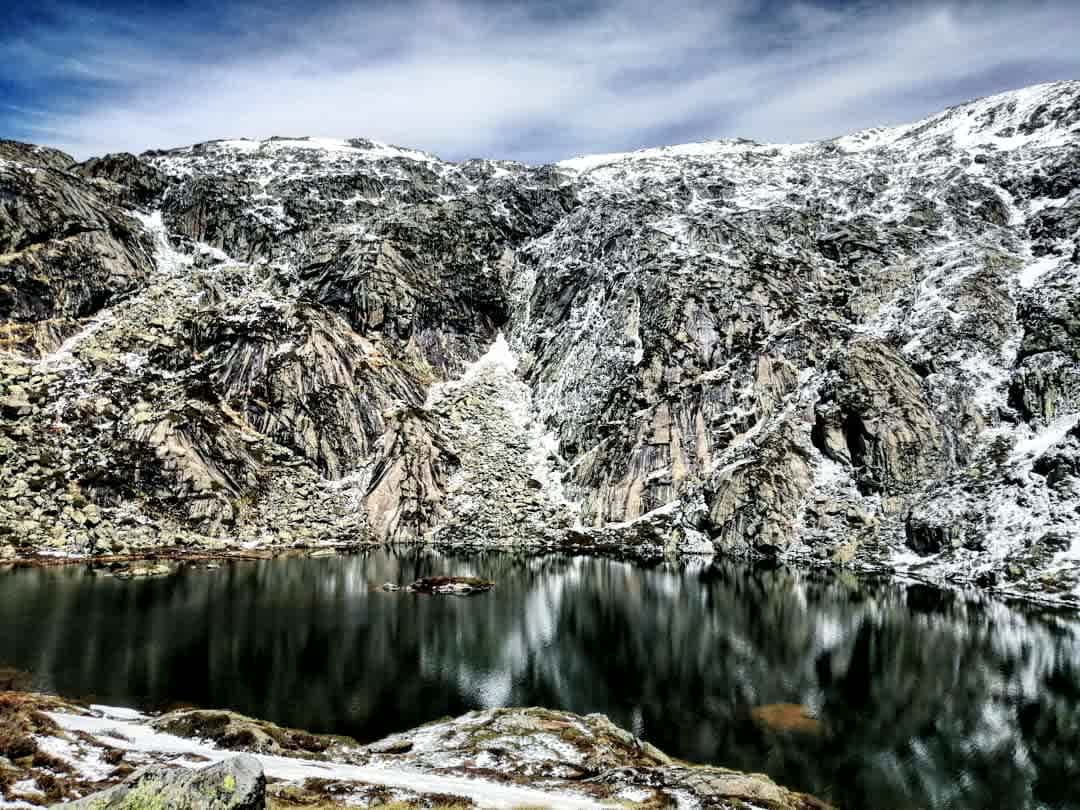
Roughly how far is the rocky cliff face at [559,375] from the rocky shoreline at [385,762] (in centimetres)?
8223

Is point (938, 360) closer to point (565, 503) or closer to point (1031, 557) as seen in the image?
point (1031, 557)

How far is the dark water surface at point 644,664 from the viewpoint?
131 feet

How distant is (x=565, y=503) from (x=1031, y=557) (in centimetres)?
8036

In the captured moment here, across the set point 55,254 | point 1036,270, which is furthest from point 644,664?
point 55,254

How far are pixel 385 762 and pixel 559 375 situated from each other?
14060 cm

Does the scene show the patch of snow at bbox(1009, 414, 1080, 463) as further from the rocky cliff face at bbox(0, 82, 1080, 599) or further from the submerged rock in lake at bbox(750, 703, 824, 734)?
the submerged rock in lake at bbox(750, 703, 824, 734)

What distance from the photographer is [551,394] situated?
16875 centimetres

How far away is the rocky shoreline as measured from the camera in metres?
24.4

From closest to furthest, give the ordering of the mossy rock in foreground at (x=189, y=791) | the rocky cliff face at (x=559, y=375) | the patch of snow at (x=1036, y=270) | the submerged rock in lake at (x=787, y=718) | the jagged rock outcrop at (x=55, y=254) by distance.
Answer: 1. the mossy rock in foreground at (x=189, y=791)
2. the submerged rock in lake at (x=787, y=718)
3. the rocky cliff face at (x=559, y=375)
4. the jagged rock outcrop at (x=55, y=254)
5. the patch of snow at (x=1036, y=270)

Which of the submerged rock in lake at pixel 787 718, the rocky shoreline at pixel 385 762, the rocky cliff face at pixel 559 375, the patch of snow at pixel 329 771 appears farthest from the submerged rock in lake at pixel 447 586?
the patch of snow at pixel 329 771

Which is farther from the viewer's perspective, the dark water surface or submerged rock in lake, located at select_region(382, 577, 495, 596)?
submerged rock in lake, located at select_region(382, 577, 495, 596)

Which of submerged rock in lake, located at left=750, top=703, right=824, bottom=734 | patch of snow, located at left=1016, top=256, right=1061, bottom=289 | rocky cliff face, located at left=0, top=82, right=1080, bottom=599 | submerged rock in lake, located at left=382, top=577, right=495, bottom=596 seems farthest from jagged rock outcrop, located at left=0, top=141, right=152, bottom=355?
patch of snow, located at left=1016, top=256, right=1061, bottom=289

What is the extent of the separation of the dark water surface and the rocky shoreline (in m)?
4.67

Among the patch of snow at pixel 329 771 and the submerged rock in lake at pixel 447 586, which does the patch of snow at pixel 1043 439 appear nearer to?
the submerged rock in lake at pixel 447 586
